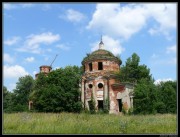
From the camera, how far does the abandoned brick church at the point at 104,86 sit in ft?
94.3

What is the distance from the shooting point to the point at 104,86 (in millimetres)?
29219

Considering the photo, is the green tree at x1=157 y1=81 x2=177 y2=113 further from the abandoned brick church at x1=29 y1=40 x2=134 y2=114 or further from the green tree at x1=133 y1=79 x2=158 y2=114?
the abandoned brick church at x1=29 y1=40 x2=134 y2=114

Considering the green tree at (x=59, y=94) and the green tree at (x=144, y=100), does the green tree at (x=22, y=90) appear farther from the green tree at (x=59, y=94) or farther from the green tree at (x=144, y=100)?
the green tree at (x=144, y=100)

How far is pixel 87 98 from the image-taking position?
97.8ft

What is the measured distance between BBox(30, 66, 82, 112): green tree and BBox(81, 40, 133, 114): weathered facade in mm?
1151

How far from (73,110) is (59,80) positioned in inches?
141

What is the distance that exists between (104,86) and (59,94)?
476 cm

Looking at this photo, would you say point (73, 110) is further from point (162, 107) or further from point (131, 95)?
point (162, 107)

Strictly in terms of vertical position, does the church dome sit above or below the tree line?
above

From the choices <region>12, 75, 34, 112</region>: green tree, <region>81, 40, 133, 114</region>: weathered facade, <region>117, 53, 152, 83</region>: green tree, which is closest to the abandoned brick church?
<region>81, 40, 133, 114</region>: weathered facade

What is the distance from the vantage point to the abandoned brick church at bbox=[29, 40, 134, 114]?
28.8 m

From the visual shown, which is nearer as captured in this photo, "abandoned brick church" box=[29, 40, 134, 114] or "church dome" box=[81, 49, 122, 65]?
"abandoned brick church" box=[29, 40, 134, 114]

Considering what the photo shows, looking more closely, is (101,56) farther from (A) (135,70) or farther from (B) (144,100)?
(A) (135,70)

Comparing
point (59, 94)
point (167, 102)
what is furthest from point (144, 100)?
point (59, 94)
